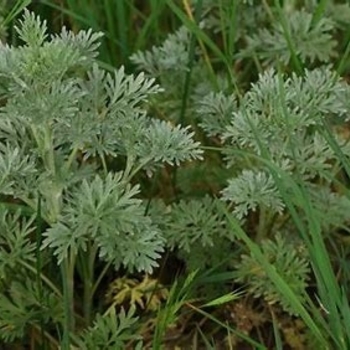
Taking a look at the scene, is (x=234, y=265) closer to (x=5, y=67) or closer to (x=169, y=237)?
(x=169, y=237)

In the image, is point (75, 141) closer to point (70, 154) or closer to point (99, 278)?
point (70, 154)

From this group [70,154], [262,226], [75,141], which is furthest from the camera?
[262,226]

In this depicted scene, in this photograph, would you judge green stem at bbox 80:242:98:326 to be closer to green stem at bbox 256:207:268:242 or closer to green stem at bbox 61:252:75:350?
green stem at bbox 61:252:75:350

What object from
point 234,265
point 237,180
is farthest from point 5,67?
point 234,265

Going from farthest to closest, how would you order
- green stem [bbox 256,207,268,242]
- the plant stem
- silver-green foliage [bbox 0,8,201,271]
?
green stem [bbox 256,207,268,242]
the plant stem
silver-green foliage [bbox 0,8,201,271]

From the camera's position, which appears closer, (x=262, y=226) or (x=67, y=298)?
(x=67, y=298)

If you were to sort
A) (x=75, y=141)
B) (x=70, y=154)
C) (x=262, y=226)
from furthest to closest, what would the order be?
(x=262, y=226), (x=70, y=154), (x=75, y=141)

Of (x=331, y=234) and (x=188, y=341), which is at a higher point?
(x=331, y=234)

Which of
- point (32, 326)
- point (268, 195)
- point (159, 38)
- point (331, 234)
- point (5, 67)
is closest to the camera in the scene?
point (5, 67)

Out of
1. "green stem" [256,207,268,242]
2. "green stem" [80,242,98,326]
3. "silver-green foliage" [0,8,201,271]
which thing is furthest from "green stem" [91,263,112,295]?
"green stem" [256,207,268,242]

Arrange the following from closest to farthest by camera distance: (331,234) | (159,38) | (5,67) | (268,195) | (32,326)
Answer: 1. (5,67)
2. (268,195)
3. (32,326)
4. (331,234)
5. (159,38)

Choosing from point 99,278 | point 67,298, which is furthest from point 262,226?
point 67,298
